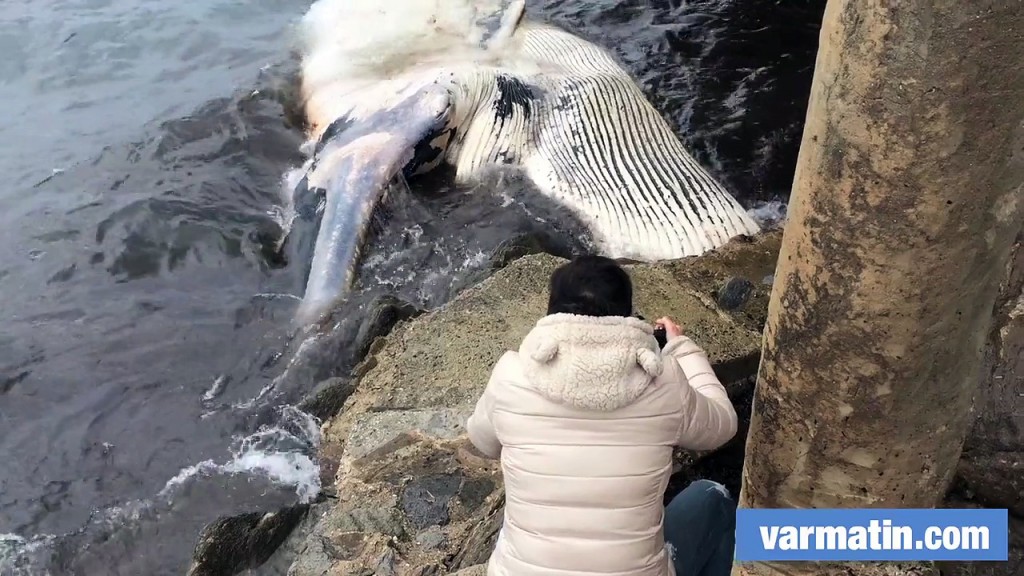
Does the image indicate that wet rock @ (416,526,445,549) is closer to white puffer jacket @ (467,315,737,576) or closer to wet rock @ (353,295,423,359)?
white puffer jacket @ (467,315,737,576)

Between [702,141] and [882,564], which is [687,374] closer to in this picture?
[882,564]

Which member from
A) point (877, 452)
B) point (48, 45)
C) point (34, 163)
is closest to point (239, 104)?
point (34, 163)

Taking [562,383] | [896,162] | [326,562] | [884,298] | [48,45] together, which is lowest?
[326,562]

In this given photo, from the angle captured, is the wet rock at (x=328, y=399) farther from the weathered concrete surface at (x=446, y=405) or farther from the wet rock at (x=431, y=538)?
the wet rock at (x=431, y=538)

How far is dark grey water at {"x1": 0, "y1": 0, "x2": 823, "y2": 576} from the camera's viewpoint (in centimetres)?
432

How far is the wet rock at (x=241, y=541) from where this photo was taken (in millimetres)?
3617

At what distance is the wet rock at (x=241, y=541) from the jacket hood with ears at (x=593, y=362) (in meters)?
2.03

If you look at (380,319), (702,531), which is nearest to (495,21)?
(380,319)

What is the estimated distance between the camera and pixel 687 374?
9.18 ft

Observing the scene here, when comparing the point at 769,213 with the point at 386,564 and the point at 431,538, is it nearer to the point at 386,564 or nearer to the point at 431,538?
the point at 431,538

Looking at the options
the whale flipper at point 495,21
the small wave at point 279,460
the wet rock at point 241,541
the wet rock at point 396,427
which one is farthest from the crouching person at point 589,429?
the whale flipper at point 495,21

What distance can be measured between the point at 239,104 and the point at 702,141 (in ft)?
14.7

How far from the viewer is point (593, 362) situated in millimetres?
2234

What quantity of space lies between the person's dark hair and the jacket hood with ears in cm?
9
